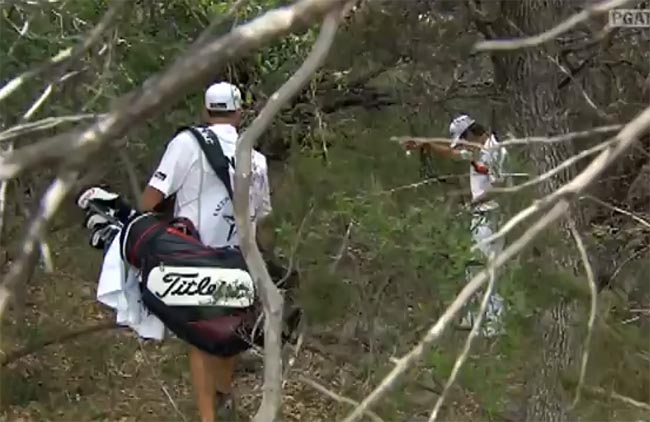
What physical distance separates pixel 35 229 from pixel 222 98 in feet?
8.64

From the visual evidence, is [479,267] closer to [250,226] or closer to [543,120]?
[543,120]

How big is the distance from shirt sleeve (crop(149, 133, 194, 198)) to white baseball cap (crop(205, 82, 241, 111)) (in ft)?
0.48

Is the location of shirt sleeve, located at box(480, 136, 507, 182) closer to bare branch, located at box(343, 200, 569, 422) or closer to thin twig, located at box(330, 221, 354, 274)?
thin twig, located at box(330, 221, 354, 274)

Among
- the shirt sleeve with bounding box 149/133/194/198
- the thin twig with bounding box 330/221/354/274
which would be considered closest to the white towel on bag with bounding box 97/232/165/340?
the shirt sleeve with bounding box 149/133/194/198

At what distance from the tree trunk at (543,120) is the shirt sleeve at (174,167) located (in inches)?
41.5

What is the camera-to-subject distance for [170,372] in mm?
4996

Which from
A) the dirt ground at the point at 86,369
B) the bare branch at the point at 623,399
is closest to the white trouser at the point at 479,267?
the bare branch at the point at 623,399

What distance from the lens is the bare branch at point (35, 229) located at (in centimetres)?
150

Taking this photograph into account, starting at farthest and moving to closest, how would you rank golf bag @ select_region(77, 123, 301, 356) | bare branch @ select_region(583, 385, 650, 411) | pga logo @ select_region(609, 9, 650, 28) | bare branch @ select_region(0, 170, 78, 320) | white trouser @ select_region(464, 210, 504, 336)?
1. golf bag @ select_region(77, 123, 301, 356)
2. white trouser @ select_region(464, 210, 504, 336)
3. bare branch @ select_region(583, 385, 650, 411)
4. pga logo @ select_region(609, 9, 650, 28)
5. bare branch @ select_region(0, 170, 78, 320)

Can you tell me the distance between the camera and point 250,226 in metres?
2.17

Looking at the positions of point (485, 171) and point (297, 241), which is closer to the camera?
point (485, 171)

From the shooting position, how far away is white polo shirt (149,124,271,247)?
160 inches

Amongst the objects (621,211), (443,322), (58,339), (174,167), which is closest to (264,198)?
(174,167)

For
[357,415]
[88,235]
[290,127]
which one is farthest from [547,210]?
[88,235]
